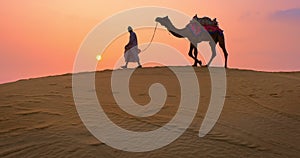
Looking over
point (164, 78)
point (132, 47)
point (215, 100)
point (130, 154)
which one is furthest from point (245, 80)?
point (130, 154)

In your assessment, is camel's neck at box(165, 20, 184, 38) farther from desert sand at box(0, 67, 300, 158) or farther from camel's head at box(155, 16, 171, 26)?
desert sand at box(0, 67, 300, 158)

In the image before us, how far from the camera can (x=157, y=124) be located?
7.50m

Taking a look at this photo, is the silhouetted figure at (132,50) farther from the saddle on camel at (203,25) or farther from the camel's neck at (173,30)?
the saddle on camel at (203,25)

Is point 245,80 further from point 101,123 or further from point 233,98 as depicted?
point 101,123

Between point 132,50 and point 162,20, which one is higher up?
point 162,20

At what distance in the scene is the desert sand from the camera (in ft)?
20.5

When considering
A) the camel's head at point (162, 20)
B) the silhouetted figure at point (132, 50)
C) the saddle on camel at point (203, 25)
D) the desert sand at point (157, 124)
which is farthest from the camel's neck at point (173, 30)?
the desert sand at point (157, 124)

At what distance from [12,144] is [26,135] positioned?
14.6 inches

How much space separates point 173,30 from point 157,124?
8970 mm

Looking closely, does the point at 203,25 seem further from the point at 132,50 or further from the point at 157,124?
the point at 157,124

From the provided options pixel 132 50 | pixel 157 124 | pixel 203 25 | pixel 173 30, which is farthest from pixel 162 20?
pixel 157 124

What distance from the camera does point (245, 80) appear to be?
1360 centimetres

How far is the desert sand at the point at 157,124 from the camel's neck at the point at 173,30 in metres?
4.41

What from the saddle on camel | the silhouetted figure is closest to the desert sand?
the saddle on camel
